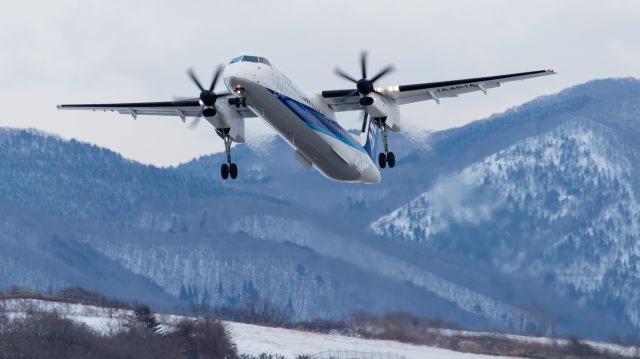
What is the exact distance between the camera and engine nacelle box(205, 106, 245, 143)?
5159cm

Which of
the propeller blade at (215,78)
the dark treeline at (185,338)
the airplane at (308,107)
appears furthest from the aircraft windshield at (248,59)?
the dark treeline at (185,338)

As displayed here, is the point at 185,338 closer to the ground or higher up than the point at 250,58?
closer to the ground

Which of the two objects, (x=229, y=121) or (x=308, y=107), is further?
(x=229, y=121)

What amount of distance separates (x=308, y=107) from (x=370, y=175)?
485cm

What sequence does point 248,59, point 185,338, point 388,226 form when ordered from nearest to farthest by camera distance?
point 248,59, point 185,338, point 388,226

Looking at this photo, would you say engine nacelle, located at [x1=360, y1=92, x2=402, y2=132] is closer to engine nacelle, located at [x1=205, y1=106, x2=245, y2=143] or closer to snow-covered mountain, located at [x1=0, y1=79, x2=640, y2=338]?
engine nacelle, located at [x1=205, y1=106, x2=245, y2=143]

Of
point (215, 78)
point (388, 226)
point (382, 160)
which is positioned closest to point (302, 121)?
point (215, 78)

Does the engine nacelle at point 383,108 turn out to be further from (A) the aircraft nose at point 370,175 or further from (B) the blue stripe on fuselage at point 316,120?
(A) the aircraft nose at point 370,175

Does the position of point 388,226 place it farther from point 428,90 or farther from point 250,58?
point 250,58

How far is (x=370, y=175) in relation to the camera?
52312 mm

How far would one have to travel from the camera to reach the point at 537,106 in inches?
4788

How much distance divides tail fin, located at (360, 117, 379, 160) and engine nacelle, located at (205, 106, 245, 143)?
201 inches

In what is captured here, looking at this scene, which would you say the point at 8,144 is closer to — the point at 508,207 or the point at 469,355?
A: the point at 508,207

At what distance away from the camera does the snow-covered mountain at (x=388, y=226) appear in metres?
92.1
